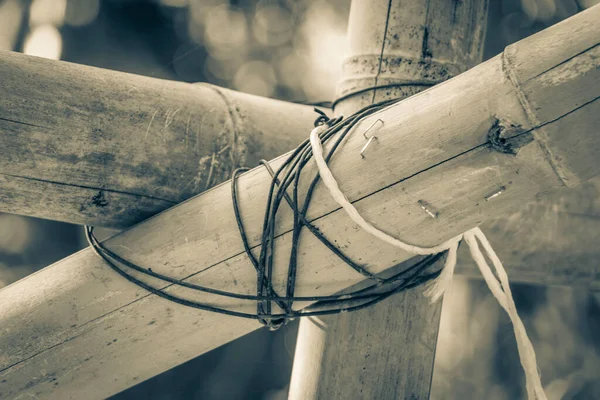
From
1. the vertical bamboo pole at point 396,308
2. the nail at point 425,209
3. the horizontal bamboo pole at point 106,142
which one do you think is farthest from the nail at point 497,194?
the horizontal bamboo pole at point 106,142

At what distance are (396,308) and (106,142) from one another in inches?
31.2

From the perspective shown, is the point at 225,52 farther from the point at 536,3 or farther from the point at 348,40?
the point at 348,40

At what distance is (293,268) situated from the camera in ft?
4.02

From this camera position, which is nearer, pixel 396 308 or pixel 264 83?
pixel 396 308

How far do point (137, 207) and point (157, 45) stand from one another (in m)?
3.05

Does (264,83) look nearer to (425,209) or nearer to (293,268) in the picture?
(293,268)

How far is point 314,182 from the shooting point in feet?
3.89

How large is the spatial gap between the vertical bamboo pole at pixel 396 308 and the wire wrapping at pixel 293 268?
0.27 ft

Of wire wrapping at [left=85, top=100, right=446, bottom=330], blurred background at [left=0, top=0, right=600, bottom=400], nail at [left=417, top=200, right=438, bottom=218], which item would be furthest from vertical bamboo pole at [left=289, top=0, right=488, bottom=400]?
blurred background at [left=0, top=0, right=600, bottom=400]

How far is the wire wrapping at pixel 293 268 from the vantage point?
120 centimetres

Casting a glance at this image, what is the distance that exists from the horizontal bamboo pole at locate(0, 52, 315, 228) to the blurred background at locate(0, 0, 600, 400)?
2.15 m

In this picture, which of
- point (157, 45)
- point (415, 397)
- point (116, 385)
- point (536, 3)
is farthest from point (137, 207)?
point (536, 3)

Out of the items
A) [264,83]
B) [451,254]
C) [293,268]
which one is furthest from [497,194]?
[264,83]

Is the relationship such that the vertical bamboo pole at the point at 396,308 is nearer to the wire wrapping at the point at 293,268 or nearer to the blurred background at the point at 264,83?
the wire wrapping at the point at 293,268
